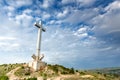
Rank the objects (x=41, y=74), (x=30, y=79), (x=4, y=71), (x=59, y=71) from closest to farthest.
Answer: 1. (x=30, y=79)
2. (x=41, y=74)
3. (x=59, y=71)
4. (x=4, y=71)

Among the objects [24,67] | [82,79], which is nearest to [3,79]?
[24,67]

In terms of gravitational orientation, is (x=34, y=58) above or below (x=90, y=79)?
above

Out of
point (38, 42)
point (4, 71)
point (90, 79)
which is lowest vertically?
point (90, 79)

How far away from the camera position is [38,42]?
4906 centimetres

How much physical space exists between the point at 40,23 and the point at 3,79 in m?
15.6

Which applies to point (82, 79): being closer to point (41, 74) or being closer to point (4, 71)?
point (41, 74)

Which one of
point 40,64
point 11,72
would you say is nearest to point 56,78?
point 40,64

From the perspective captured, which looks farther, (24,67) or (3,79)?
(24,67)

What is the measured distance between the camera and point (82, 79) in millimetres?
41250

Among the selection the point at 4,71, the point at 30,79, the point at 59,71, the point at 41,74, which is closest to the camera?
the point at 30,79

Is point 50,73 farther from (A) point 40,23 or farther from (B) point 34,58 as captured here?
(A) point 40,23

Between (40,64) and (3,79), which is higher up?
(40,64)

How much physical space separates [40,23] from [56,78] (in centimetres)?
1446

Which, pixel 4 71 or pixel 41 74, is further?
pixel 4 71
